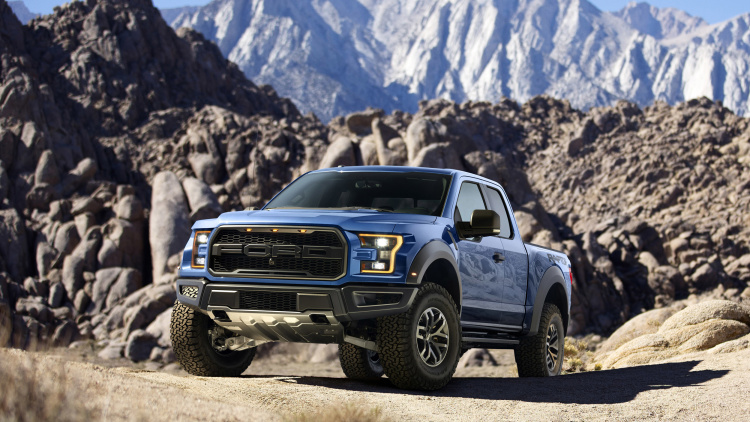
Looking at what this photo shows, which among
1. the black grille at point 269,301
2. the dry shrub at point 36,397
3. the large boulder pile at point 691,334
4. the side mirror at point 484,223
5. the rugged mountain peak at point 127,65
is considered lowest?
the large boulder pile at point 691,334

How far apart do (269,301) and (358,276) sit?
0.78 metres

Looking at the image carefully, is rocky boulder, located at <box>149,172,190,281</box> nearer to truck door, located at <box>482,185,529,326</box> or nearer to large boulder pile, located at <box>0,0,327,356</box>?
large boulder pile, located at <box>0,0,327,356</box>

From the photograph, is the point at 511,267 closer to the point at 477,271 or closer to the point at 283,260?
the point at 477,271

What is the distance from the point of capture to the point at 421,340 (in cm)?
660

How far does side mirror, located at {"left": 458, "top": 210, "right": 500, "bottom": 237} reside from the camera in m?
6.95

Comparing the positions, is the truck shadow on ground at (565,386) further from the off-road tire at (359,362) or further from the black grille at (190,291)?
the black grille at (190,291)

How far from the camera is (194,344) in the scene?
276 inches

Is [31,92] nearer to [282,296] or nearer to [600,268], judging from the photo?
[600,268]

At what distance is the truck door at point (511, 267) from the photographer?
8.17 m

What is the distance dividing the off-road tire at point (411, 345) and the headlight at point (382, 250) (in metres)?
0.40

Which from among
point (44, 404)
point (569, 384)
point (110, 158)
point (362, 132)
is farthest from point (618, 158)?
point (44, 404)

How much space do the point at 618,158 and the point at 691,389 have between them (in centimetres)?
7338

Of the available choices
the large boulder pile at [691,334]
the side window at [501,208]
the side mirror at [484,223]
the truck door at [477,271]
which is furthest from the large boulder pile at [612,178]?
the side mirror at [484,223]

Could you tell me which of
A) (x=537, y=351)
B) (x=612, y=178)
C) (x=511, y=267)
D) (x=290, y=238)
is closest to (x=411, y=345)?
(x=290, y=238)
